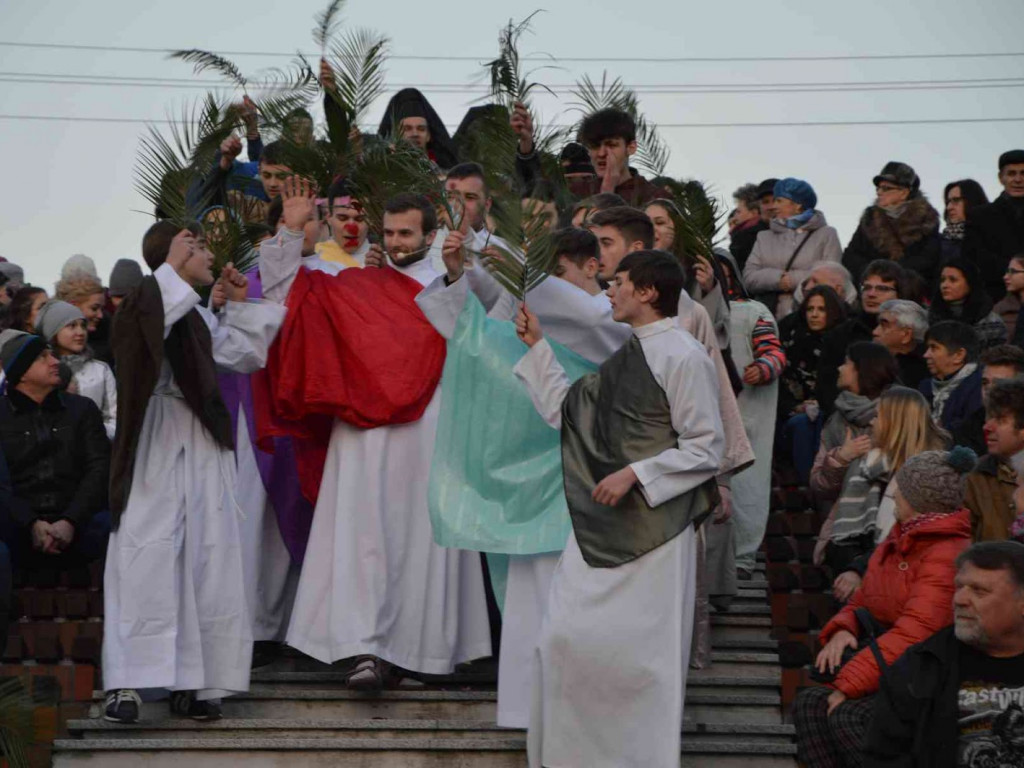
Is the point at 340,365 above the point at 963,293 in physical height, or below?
below

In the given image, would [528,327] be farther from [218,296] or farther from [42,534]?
[42,534]

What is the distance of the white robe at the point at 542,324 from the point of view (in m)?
8.38

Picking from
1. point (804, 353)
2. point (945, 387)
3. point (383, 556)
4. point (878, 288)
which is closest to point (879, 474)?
point (945, 387)

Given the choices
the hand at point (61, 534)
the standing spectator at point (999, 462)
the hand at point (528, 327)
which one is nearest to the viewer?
the hand at point (528, 327)

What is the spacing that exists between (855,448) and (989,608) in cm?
288

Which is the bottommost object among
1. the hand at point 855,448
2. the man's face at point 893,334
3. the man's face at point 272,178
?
the hand at point 855,448

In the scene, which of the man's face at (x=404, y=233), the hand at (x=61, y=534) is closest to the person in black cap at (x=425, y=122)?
the man's face at (x=404, y=233)

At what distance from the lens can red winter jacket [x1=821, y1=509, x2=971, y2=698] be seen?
7449mm

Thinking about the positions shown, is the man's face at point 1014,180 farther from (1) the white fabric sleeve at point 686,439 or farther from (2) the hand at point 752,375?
(1) the white fabric sleeve at point 686,439

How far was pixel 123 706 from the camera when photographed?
27.2 feet

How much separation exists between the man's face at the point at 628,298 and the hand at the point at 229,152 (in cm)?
361

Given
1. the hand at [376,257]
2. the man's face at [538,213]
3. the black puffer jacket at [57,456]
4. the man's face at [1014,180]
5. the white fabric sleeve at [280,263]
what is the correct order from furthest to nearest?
the man's face at [1014,180] → the black puffer jacket at [57,456] → the hand at [376,257] → the white fabric sleeve at [280,263] → the man's face at [538,213]

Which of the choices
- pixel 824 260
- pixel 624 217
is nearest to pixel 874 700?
pixel 624 217

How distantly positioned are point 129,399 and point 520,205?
2.08m
